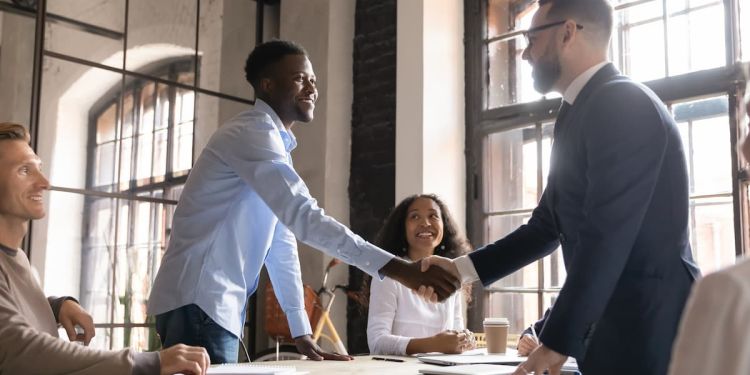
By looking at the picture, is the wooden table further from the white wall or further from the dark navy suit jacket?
the white wall

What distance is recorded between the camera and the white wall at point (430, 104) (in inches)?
168

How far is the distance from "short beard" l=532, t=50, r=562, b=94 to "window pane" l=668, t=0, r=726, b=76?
2044 millimetres

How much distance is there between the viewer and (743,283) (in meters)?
0.53

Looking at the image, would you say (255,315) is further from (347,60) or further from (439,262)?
(439,262)

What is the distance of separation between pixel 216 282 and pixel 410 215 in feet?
4.78


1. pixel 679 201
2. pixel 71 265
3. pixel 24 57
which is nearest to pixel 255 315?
pixel 71 265

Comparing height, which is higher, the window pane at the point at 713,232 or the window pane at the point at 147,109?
the window pane at the point at 147,109

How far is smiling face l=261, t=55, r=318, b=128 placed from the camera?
7.96 feet

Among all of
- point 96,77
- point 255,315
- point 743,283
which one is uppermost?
point 96,77

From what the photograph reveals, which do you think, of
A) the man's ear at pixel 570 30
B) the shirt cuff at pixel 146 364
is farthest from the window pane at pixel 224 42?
the shirt cuff at pixel 146 364

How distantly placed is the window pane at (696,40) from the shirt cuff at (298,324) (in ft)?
7.29

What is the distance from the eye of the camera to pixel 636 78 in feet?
12.3

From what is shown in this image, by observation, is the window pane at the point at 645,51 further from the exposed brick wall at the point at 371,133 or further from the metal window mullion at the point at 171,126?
the metal window mullion at the point at 171,126

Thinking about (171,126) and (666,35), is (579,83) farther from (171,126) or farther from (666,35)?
(171,126)
